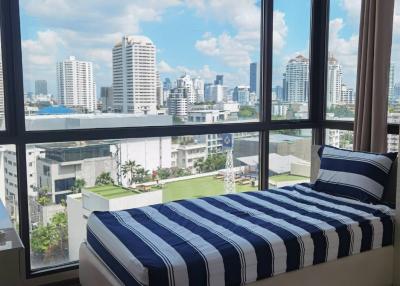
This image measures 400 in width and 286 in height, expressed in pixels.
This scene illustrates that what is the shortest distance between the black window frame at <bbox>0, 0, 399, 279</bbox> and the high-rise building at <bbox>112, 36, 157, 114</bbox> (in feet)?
0.60

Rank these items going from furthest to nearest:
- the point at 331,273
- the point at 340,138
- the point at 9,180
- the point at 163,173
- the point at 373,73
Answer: the point at 340,138, the point at 163,173, the point at 373,73, the point at 9,180, the point at 331,273

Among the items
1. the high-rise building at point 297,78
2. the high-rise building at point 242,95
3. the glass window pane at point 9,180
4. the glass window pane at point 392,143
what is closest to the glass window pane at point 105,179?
the glass window pane at point 9,180

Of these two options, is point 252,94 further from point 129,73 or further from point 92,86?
point 92,86

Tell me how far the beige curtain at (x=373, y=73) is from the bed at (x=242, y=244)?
56cm

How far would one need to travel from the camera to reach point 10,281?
5.63ft

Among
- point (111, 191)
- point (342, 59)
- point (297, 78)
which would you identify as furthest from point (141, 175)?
point (342, 59)

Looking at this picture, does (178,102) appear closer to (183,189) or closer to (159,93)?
(159,93)

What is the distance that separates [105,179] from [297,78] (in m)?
2.07

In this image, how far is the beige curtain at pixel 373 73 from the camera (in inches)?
128

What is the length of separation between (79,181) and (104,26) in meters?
1.14

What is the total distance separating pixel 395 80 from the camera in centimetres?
339

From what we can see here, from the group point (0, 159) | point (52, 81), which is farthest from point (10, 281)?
point (52, 81)

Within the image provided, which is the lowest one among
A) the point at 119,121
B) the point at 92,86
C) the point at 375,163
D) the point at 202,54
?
the point at 375,163

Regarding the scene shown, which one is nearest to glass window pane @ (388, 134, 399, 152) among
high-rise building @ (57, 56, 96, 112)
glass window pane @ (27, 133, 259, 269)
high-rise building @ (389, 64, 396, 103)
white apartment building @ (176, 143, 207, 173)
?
high-rise building @ (389, 64, 396, 103)
